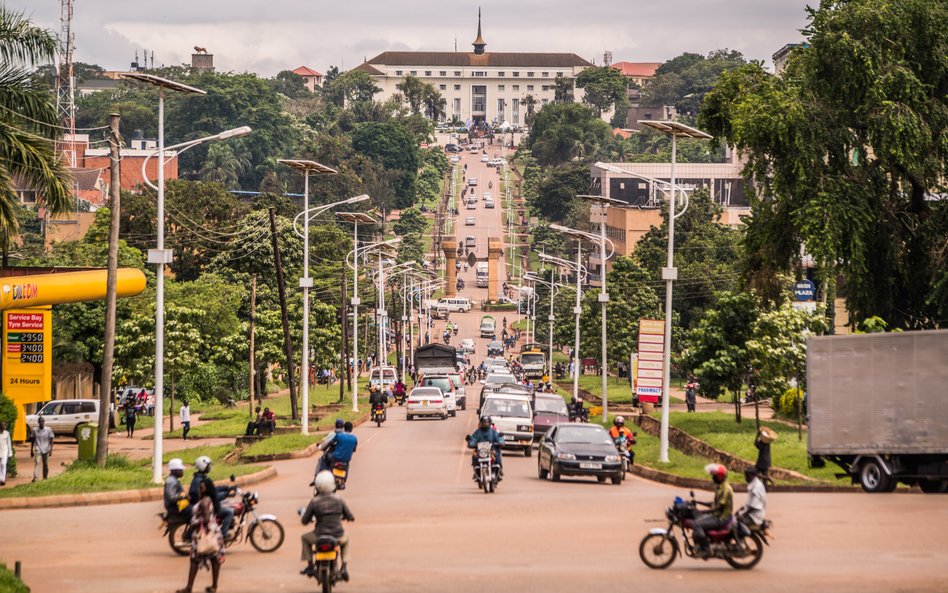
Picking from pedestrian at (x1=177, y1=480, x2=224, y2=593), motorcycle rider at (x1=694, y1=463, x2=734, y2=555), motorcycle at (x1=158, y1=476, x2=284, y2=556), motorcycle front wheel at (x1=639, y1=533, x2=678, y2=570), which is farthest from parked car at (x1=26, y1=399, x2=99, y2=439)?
motorcycle rider at (x1=694, y1=463, x2=734, y2=555)

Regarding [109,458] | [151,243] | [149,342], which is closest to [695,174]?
[151,243]

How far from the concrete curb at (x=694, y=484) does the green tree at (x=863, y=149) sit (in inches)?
347

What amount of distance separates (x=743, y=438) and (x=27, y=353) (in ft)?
64.2

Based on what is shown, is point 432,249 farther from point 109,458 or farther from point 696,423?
point 109,458

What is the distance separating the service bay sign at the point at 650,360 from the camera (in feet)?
146

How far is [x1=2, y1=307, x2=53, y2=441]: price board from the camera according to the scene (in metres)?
38.2

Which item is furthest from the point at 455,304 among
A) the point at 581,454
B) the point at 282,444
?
the point at 581,454

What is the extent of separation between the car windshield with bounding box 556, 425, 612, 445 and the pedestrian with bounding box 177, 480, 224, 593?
14.9 m

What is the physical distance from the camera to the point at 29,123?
30.7m

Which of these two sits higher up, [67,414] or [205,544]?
[205,544]

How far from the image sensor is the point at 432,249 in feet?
563

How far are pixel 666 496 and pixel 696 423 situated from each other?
56.3ft

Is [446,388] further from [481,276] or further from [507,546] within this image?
[481,276]

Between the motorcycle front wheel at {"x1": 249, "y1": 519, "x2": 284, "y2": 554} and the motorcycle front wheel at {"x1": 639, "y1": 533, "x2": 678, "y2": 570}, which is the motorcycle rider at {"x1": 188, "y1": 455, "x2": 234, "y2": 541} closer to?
the motorcycle front wheel at {"x1": 249, "y1": 519, "x2": 284, "y2": 554}
